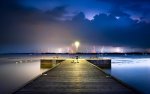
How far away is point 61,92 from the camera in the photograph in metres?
12.2

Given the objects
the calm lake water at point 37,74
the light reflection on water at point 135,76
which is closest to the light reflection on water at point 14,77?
the calm lake water at point 37,74

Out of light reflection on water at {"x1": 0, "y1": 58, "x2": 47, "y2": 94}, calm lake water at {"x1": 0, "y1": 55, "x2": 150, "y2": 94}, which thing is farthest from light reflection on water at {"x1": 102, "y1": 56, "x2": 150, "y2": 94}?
light reflection on water at {"x1": 0, "y1": 58, "x2": 47, "y2": 94}

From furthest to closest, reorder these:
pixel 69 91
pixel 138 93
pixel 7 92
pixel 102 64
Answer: pixel 102 64 < pixel 7 92 < pixel 69 91 < pixel 138 93

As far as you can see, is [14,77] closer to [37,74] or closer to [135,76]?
[37,74]

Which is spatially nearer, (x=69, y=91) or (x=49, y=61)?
(x=69, y=91)

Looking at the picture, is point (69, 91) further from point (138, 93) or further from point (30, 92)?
point (138, 93)

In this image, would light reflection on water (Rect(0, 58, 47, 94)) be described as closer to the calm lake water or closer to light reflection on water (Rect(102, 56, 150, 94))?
the calm lake water

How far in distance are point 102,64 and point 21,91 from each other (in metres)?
45.2

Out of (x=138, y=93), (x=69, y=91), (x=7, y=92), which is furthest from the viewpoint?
(x=7, y=92)

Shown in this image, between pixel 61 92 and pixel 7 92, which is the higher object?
pixel 61 92

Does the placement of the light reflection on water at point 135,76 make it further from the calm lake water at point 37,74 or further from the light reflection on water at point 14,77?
the light reflection on water at point 14,77

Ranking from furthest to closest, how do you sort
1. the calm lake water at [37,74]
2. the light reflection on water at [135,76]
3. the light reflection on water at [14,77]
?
the light reflection on water at [135,76] → the calm lake water at [37,74] → the light reflection on water at [14,77]

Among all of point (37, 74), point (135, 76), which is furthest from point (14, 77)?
point (135, 76)

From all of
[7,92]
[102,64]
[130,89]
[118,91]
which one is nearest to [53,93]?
[118,91]
